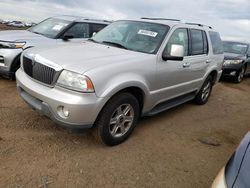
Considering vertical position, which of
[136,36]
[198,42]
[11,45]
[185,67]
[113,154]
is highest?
[136,36]

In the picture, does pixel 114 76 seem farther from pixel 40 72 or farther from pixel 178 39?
pixel 178 39

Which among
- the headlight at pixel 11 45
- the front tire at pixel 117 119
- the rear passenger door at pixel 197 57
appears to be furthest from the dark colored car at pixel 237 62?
the headlight at pixel 11 45

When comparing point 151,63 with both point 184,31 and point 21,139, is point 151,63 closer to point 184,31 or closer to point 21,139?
point 184,31

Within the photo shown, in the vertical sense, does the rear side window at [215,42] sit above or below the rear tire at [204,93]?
above

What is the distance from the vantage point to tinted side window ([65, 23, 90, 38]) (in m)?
6.90

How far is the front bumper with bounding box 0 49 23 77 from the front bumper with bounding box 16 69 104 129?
2747 millimetres

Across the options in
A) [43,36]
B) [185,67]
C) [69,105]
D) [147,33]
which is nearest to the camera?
[69,105]

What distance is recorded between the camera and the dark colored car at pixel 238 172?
1.64m

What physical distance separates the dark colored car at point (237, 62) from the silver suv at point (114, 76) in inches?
203

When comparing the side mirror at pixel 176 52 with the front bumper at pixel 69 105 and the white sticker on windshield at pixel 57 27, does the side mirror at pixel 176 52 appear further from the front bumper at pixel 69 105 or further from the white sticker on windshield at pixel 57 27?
the white sticker on windshield at pixel 57 27

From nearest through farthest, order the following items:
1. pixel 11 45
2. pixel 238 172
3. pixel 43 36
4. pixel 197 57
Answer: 1. pixel 238 172
2. pixel 197 57
3. pixel 11 45
4. pixel 43 36

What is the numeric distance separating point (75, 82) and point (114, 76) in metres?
0.52

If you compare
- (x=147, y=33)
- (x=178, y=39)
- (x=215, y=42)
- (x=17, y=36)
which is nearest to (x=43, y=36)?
(x=17, y=36)

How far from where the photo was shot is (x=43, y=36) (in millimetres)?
6586
